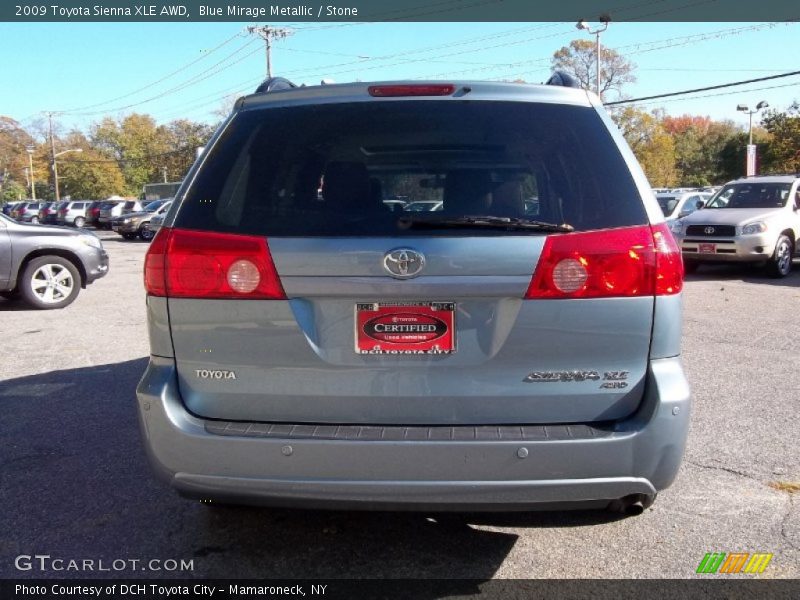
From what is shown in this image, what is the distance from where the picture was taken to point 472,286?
269 centimetres

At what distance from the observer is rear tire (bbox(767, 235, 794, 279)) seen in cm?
1396

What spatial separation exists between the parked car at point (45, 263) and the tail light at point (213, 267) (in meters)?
9.33

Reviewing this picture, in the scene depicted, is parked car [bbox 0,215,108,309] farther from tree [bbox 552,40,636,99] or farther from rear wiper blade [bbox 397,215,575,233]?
tree [bbox 552,40,636,99]

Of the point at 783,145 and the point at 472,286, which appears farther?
the point at 783,145

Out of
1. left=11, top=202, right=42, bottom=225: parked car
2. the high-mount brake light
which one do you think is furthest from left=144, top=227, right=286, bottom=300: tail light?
left=11, top=202, right=42, bottom=225: parked car

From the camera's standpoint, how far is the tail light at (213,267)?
9.08ft

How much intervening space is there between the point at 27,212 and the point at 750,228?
1989 inches

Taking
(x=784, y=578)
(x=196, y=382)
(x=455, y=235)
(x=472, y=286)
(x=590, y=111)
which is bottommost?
(x=784, y=578)

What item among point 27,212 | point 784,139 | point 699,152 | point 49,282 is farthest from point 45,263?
point 699,152

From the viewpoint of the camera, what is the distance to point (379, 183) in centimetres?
302

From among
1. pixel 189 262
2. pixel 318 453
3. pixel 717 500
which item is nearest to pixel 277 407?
pixel 318 453

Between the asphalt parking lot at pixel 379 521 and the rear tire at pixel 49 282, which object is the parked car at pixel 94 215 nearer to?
the rear tire at pixel 49 282

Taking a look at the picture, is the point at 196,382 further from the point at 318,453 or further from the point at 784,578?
the point at 784,578

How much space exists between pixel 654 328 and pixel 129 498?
281cm
